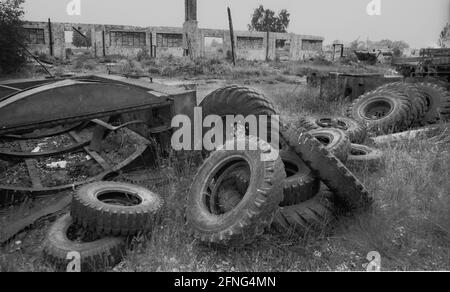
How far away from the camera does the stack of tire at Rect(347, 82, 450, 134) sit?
20.5 ft

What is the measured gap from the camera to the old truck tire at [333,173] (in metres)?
2.84

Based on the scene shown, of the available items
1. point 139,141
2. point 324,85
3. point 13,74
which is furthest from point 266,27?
point 139,141

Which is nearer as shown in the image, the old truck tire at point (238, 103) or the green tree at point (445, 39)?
the old truck tire at point (238, 103)

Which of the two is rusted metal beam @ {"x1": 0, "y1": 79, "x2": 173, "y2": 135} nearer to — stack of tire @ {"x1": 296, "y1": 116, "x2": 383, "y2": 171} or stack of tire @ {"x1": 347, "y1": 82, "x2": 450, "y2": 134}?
stack of tire @ {"x1": 296, "y1": 116, "x2": 383, "y2": 171}

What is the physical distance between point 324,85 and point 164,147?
219 inches

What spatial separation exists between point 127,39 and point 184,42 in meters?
4.72

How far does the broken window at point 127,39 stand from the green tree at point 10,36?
39.9 ft

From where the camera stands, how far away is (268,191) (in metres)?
2.50

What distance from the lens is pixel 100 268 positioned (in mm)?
2545

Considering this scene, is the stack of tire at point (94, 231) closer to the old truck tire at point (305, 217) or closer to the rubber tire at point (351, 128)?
the old truck tire at point (305, 217)

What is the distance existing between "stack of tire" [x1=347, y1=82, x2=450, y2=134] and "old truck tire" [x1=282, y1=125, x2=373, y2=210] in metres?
3.38

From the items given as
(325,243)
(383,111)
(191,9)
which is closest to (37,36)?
(191,9)

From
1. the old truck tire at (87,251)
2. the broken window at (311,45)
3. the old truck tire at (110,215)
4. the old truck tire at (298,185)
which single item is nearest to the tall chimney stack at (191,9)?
the broken window at (311,45)

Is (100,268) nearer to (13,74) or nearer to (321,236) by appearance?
(321,236)
